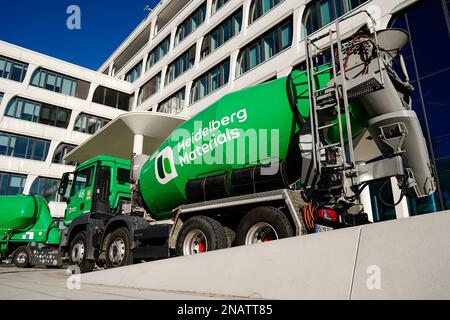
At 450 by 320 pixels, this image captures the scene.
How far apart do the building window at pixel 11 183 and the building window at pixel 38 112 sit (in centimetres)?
499

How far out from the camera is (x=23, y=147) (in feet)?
97.3

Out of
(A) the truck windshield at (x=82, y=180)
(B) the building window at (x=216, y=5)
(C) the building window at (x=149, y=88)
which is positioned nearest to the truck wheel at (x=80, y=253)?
(A) the truck windshield at (x=82, y=180)

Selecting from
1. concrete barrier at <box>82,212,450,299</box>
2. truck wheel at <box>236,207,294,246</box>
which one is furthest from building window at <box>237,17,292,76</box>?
concrete barrier at <box>82,212,450,299</box>

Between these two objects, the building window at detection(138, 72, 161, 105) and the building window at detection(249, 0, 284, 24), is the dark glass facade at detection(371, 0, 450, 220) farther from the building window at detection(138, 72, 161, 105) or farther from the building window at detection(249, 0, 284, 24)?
the building window at detection(138, 72, 161, 105)

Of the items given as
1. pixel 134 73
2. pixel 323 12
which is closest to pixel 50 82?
pixel 134 73

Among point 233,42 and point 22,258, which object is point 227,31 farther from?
point 22,258

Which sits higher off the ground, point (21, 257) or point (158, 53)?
point (158, 53)

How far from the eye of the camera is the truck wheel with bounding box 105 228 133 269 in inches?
336

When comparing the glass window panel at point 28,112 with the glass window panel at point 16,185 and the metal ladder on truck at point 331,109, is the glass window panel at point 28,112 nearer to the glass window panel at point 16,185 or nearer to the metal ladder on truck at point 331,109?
the glass window panel at point 16,185

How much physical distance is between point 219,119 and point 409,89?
131 inches

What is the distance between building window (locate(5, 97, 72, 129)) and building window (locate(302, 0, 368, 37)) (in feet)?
79.2

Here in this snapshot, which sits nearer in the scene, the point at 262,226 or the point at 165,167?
the point at 262,226

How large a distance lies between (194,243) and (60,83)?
30909 mm

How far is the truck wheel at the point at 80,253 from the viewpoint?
973cm
